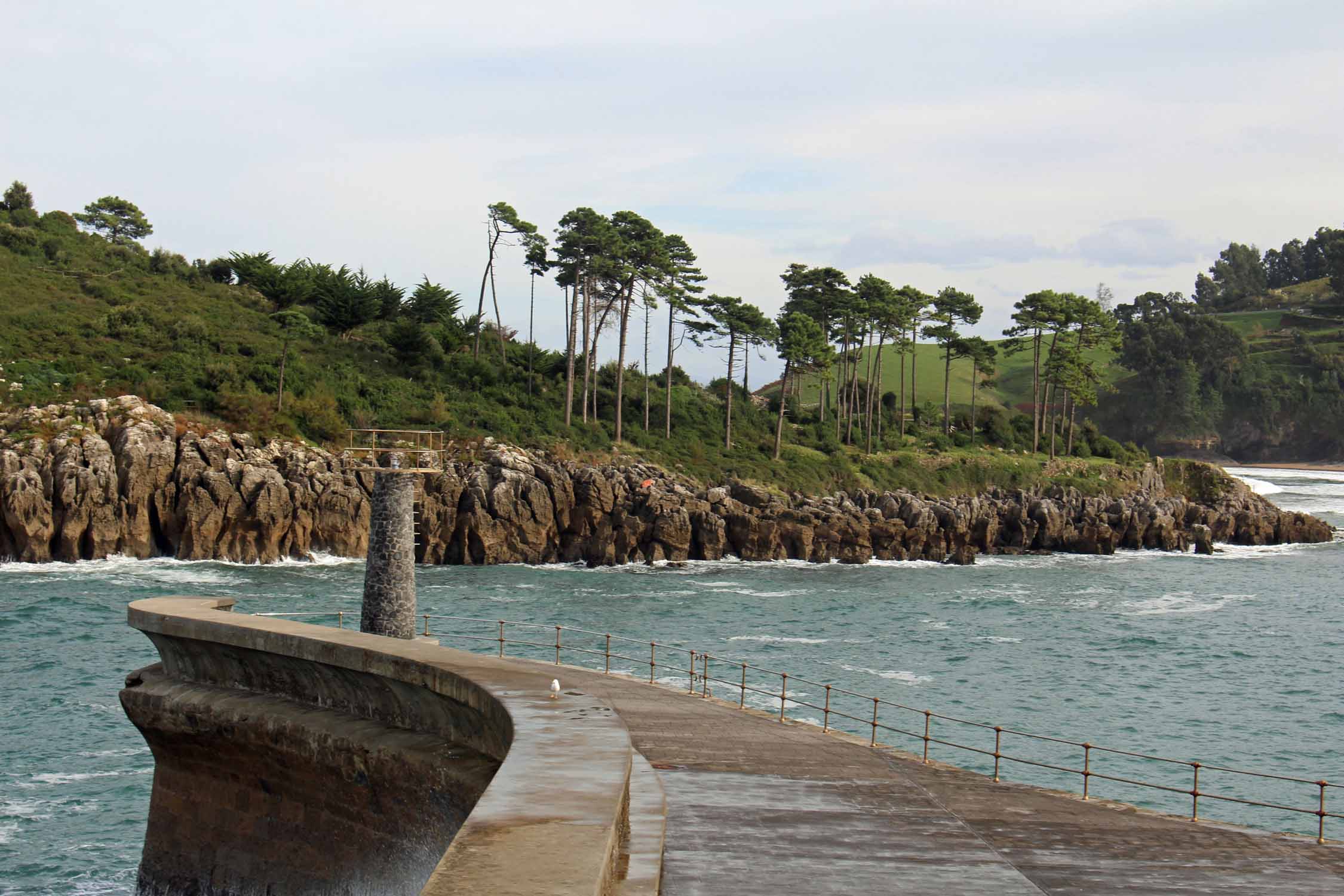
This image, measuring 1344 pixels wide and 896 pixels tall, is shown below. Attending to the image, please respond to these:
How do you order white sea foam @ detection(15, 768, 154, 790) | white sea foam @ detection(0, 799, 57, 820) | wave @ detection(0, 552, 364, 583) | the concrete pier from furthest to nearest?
wave @ detection(0, 552, 364, 583) → white sea foam @ detection(15, 768, 154, 790) → white sea foam @ detection(0, 799, 57, 820) → the concrete pier

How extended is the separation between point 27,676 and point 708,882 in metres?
28.3

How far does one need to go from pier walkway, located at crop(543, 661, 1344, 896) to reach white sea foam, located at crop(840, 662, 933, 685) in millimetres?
19278

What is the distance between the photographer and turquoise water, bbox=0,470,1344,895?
26.2 meters

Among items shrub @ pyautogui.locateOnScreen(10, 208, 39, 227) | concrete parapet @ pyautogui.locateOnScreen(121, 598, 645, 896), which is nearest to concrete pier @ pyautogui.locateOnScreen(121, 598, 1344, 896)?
concrete parapet @ pyautogui.locateOnScreen(121, 598, 645, 896)

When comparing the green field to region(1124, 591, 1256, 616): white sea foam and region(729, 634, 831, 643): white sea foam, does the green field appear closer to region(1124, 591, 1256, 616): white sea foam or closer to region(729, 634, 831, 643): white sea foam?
region(1124, 591, 1256, 616): white sea foam

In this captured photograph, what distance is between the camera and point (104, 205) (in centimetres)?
11569

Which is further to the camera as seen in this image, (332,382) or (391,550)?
(332,382)

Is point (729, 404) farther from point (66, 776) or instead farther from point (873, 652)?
point (66, 776)

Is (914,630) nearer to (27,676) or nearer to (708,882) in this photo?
(27,676)

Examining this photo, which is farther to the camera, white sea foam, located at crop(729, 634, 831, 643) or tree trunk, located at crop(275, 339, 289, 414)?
tree trunk, located at crop(275, 339, 289, 414)

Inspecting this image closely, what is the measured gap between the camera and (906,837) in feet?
44.3

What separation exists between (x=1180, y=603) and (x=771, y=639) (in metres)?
23.1

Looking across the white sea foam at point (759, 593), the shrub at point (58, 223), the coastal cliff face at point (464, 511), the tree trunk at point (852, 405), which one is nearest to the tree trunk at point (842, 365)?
the tree trunk at point (852, 405)

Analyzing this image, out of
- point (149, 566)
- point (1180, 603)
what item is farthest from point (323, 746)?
point (1180, 603)
